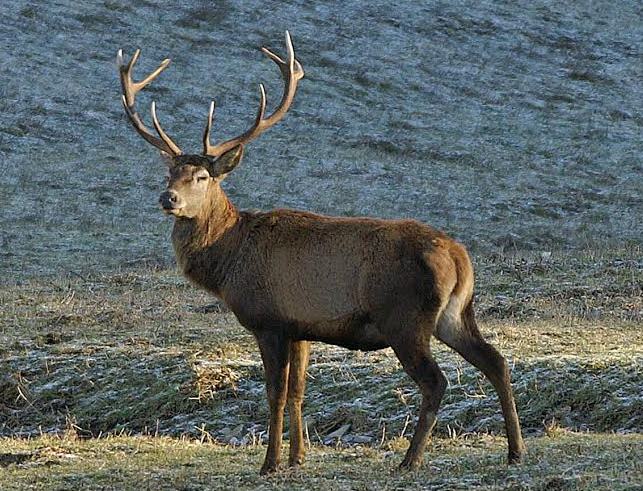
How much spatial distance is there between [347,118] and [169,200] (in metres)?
23.1

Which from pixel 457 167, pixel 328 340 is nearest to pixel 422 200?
pixel 457 167

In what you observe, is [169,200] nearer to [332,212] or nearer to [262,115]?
[262,115]

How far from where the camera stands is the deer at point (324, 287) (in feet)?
27.7

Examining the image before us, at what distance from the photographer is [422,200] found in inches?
1056

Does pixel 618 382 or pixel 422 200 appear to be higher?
pixel 618 382

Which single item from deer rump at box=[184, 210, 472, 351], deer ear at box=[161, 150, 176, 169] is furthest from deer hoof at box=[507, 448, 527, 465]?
deer ear at box=[161, 150, 176, 169]

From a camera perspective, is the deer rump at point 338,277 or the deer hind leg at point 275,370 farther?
the deer hind leg at point 275,370

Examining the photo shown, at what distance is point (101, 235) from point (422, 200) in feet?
23.5

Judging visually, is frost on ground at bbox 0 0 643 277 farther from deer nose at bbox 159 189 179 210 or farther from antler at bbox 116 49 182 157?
deer nose at bbox 159 189 179 210

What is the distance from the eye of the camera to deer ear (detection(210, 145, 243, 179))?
9.76 metres

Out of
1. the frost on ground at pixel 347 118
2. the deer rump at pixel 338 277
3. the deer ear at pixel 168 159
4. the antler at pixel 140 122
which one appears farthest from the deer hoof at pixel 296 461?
the frost on ground at pixel 347 118

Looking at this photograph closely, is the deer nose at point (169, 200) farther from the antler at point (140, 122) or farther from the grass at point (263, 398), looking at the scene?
the grass at point (263, 398)

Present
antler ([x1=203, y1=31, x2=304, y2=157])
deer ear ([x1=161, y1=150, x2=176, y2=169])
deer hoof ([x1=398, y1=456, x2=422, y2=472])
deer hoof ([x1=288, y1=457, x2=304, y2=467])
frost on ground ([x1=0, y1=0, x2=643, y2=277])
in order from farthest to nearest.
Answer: frost on ground ([x1=0, y1=0, x2=643, y2=277]) → antler ([x1=203, y1=31, x2=304, y2=157]) → deer ear ([x1=161, y1=150, x2=176, y2=169]) → deer hoof ([x1=288, y1=457, x2=304, y2=467]) → deer hoof ([x1=398, y1=456, x2=422, y2=472])

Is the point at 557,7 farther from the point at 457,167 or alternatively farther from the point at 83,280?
the point at 83,280
